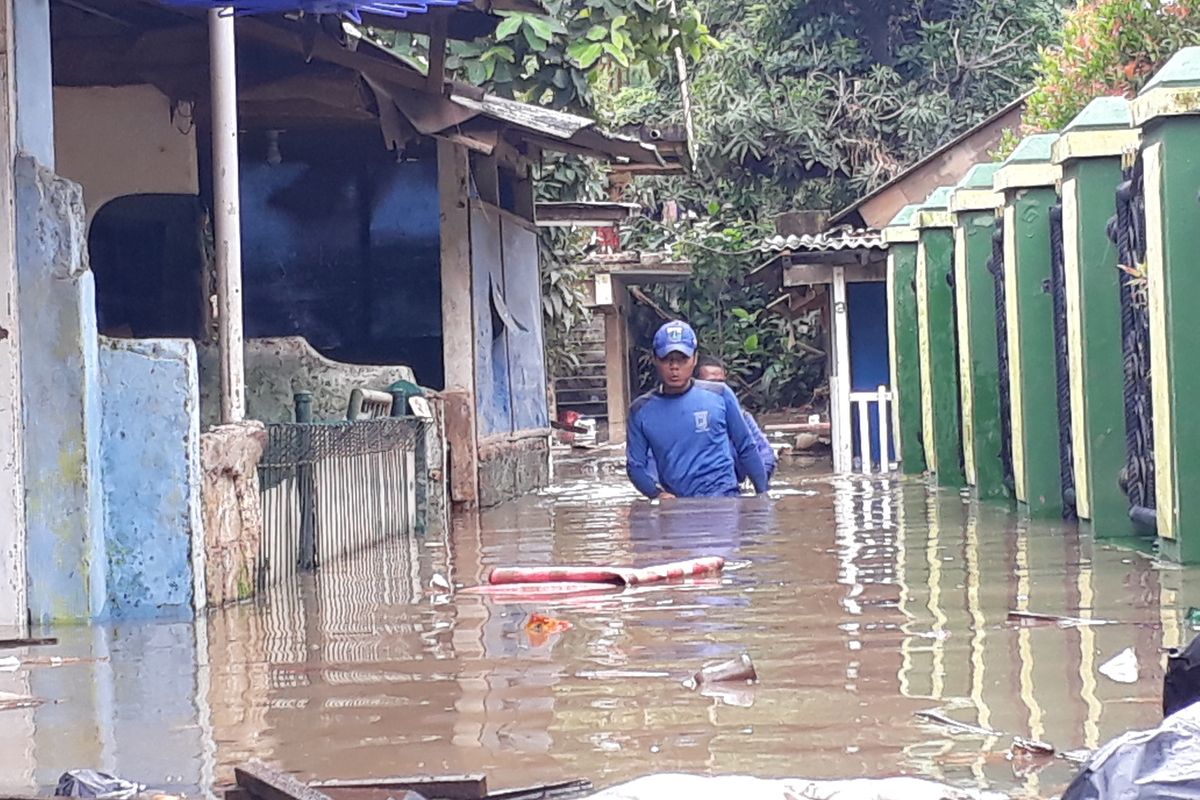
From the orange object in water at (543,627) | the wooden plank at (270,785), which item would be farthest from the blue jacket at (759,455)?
the wooden plank at (270,785)

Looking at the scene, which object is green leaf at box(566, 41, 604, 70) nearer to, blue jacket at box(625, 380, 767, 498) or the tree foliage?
blue jacket at box(625, 380, 767, 498)

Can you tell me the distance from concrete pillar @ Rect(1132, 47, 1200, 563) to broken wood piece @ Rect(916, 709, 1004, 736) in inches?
148

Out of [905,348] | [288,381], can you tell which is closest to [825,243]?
[905,348]

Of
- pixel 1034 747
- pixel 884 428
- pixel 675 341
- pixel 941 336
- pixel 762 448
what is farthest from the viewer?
pixel 884 428

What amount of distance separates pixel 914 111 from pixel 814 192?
2.09 m

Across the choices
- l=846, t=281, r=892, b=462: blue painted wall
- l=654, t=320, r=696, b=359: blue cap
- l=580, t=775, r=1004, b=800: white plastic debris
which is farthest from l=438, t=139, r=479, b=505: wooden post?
l=580, t=775, r=1004, b=800: white plastic debris

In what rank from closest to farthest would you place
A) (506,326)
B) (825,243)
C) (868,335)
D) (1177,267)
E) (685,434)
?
(1177,267), (685,434), (506,326), (825,243), (868,335)

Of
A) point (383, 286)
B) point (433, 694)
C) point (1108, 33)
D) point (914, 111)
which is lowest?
point (433, 694)

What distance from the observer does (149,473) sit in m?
7.89

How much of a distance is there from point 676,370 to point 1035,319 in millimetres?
2374

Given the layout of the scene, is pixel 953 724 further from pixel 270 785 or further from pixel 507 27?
pixel 507 27

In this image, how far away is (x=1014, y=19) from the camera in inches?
1204

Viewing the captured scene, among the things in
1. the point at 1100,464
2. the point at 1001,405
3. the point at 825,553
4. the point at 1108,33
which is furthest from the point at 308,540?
the point at 1108,33

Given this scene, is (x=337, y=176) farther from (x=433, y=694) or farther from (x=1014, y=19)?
(x=1014, y=19)
